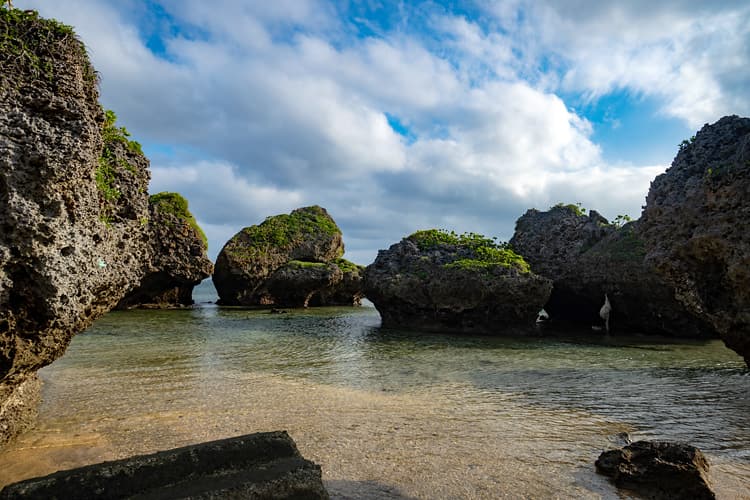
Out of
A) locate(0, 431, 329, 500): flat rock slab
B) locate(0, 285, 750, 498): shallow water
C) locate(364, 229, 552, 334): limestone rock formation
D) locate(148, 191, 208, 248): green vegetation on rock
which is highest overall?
locate(148, 191, 208, 248): green vegetation on rock

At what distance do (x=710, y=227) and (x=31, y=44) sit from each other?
12.7 m

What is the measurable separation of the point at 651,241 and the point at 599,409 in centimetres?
518

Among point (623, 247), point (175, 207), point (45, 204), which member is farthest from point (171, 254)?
point (45, 204)

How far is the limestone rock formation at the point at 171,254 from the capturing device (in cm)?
3534

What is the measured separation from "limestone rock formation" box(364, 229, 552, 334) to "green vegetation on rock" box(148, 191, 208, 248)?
18.8 meters

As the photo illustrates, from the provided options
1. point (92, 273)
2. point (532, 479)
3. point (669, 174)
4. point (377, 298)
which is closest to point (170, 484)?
point (92, 273)

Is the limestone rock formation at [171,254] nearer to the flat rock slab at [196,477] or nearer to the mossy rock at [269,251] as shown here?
the mossy rock at [269,251]

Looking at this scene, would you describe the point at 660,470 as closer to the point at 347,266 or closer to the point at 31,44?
the point at 31,44

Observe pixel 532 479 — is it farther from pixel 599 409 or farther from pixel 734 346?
pixel 734 346

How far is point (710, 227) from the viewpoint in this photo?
10.1 meters

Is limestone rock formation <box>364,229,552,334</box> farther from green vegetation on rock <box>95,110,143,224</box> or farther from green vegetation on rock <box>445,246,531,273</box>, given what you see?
green vegetation on rock <box>95,110,143,224</box>

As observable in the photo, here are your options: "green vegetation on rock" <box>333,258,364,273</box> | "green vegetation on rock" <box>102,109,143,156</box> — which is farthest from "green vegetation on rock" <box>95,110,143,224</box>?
"green vegetation on rock" <box>333,258,364,273</box>

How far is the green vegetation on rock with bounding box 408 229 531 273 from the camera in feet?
80.0

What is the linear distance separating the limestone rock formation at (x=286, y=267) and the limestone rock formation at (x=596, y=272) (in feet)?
59.0
